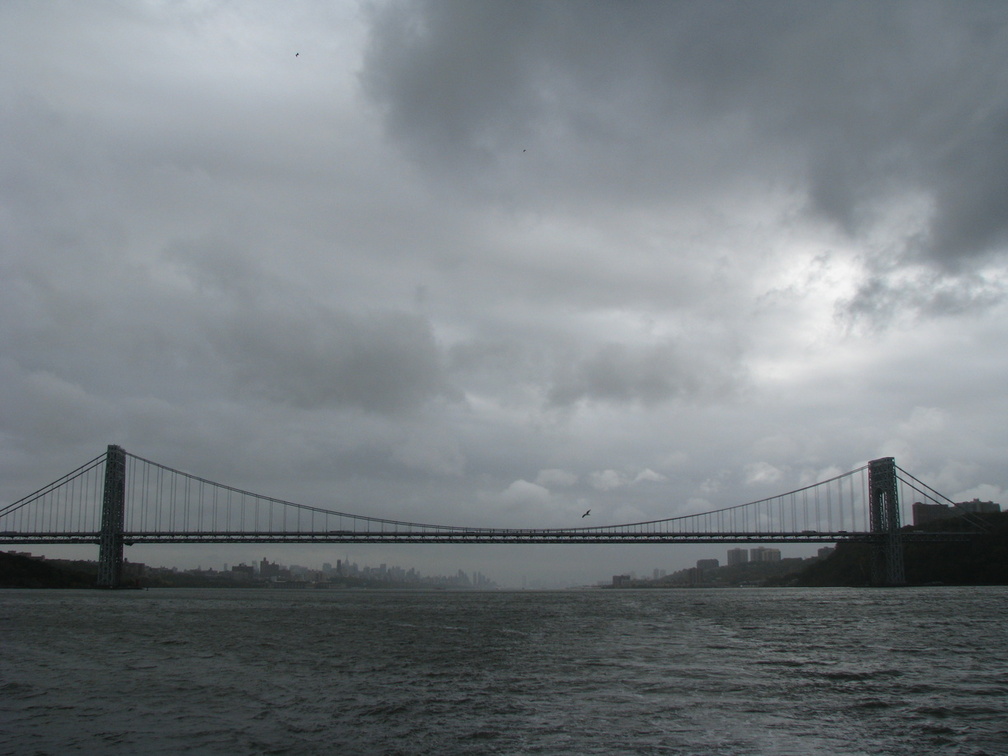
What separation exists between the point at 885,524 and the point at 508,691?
94.8 m

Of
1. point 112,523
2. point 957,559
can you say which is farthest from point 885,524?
point 112,523

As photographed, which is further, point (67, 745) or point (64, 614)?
point (64, 614)

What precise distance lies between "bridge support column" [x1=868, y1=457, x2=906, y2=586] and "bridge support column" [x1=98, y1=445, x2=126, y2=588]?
90926 mm

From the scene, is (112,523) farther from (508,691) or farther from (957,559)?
(957,559)

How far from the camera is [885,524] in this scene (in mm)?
100250

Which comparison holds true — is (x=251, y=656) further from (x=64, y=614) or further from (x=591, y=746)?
(x=64, y=614)

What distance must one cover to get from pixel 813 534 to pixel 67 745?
301 ft

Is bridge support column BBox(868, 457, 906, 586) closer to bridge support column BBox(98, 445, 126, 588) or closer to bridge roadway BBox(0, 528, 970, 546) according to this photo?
bridge roadway BBox(0, 528, 970, 546)

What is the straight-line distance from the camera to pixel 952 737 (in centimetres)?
1445

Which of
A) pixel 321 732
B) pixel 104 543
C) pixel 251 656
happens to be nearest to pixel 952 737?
pixel 321 732

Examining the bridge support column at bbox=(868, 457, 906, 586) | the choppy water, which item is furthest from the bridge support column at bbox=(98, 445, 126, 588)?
the bridge support column at bbox=(868, 457, 906, 586)

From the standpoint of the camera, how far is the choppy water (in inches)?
556

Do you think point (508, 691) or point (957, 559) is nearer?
point (508, 691)

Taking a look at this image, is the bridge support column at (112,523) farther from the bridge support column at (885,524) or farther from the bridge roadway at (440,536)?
the bridge support column at (885,524)
